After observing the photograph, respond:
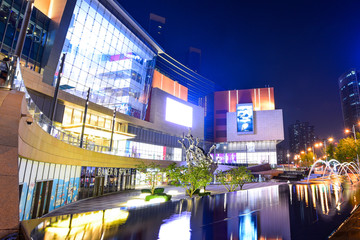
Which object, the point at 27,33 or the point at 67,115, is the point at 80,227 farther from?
the point at 27,33

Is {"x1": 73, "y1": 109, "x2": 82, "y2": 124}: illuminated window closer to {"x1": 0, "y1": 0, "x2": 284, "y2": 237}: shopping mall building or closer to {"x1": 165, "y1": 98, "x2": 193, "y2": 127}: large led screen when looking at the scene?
{"x1": 0, "y1": 0, "x2": 284, "y2": 237}: shopping mall building

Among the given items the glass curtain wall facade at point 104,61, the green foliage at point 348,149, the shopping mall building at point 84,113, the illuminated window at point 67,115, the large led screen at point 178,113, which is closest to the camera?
the shopping mall building at point 84,113

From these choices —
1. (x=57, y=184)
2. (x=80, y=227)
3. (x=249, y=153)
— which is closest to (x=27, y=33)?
(x=57, y=184)

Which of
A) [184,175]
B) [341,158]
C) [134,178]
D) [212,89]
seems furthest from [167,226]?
[212,89]

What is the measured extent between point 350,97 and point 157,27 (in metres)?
132

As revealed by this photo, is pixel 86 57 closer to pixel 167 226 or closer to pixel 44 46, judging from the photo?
pixel 44 46

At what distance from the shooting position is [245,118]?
86.2m

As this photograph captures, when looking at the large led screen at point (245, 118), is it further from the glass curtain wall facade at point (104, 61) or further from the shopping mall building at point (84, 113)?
the glass curtain wall facade at point (104, 61)

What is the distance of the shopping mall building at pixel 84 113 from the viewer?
10.2 meters

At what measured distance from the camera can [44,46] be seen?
3466 cm

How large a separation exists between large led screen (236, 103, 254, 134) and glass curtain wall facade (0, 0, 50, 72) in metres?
69.2

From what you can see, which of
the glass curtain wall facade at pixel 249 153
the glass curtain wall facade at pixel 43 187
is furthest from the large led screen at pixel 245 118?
the glass curtain wall facade at pixel 43 187

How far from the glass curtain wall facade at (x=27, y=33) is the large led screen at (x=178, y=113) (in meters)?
37.2

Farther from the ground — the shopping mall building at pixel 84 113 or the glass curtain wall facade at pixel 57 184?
the shopping mall building at pixel 84 113
